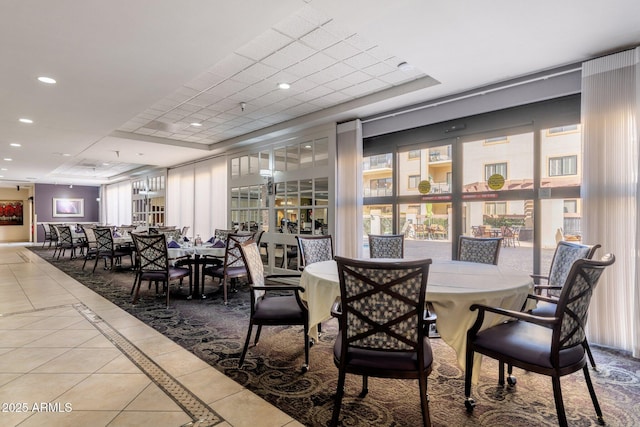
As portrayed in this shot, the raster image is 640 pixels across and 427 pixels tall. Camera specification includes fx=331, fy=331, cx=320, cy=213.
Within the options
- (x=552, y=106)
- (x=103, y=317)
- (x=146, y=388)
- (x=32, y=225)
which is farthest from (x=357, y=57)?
(x=32, y=225)

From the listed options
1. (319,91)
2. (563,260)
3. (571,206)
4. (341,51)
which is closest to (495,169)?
(571,206)

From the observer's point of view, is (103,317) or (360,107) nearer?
(103,317)

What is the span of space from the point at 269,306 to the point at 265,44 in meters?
2.60

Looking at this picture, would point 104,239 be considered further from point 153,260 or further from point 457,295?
point 457,295

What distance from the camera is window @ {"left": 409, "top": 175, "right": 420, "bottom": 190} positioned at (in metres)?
5.09

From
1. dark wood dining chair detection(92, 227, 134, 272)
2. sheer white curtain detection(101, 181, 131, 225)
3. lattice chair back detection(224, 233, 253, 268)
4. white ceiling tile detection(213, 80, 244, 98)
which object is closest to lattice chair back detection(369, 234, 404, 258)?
lattice chair back detection(224, 233, 253, 268)

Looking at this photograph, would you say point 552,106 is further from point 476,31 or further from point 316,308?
point 316,308

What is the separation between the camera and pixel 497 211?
433 cm

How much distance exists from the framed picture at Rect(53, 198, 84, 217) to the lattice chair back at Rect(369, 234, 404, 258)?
60.1 feet

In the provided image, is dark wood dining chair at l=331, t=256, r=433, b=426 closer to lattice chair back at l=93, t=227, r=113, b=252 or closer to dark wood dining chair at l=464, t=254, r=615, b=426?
dark wood dining chair at l=464, t=254, r=615, b=426

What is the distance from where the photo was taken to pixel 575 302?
1916mm

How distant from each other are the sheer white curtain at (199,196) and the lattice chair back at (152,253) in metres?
3.70

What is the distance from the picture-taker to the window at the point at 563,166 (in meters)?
3.80

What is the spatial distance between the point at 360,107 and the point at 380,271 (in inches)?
144
